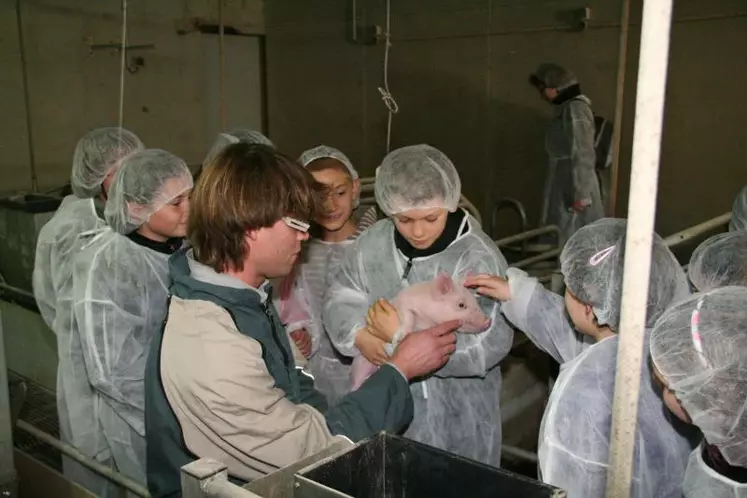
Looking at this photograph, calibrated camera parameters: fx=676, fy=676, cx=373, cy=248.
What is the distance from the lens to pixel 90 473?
2494 millimetres

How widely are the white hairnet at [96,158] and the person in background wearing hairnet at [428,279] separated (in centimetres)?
123

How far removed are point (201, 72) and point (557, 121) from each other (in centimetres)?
381

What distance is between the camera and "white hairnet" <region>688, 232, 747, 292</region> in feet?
6.22

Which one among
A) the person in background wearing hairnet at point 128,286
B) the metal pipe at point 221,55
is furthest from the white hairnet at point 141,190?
the metal pipe at point 221,55

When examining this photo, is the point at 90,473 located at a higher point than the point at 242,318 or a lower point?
lower

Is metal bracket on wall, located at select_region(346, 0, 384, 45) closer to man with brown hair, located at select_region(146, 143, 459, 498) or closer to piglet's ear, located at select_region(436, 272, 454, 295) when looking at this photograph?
piglet's ear, located at select_region(436, 272, 454, 295)

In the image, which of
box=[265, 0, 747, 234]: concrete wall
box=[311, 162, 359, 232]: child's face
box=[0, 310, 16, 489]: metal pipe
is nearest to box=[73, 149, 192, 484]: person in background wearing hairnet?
box=[0, 310, 16, 489]: metal pipe

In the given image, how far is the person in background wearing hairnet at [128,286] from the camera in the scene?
6.91 feet

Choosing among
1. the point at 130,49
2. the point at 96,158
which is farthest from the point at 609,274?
the point at 130,49

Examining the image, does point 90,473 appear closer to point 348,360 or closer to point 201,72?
point 348,360

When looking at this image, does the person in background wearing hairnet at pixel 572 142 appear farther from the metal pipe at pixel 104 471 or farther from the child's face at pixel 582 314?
the metal pipe at pixel 104 471

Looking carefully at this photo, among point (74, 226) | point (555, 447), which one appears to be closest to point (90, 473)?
point (74, 226)

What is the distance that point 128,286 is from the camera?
216 cm

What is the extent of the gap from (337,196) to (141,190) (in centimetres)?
69
